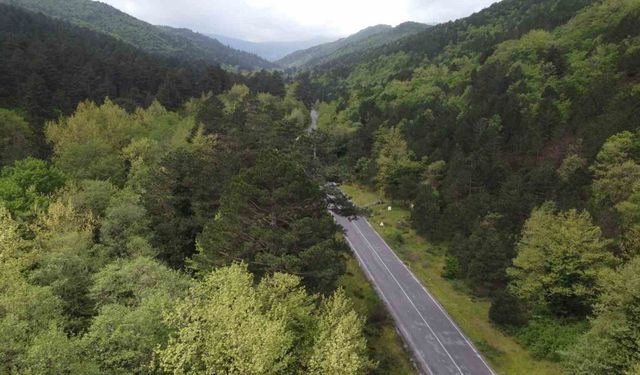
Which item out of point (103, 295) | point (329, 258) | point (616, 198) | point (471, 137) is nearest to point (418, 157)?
point (471, 137)

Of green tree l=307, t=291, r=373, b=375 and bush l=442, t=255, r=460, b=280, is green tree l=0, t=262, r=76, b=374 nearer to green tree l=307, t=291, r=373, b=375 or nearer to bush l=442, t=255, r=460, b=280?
green tree l=307, t=291, r=373, b=375

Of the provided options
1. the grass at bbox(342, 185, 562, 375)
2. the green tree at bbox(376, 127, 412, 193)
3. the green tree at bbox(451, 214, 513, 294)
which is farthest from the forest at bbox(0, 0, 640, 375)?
the grass at bbox(342, 185, 562, 375)

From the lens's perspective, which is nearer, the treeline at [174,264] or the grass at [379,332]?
the treeline at [174,264]

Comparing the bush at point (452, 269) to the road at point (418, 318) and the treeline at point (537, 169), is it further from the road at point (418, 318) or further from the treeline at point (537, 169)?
the road at point (418, 318)

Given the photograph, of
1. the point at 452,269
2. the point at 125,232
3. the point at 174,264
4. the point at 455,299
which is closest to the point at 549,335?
the point at 455,299

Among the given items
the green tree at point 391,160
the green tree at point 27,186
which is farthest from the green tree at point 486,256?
the green tree at point 27,186

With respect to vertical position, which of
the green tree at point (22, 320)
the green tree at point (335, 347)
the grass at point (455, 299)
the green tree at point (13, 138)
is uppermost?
the green tree at point (335, 347)

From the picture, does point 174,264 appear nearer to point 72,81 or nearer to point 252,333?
point 252,333
